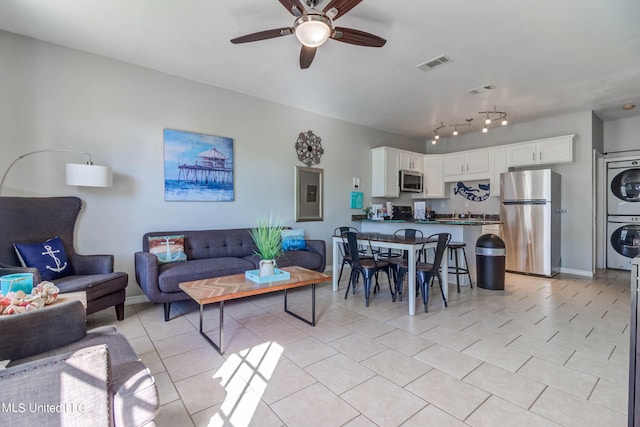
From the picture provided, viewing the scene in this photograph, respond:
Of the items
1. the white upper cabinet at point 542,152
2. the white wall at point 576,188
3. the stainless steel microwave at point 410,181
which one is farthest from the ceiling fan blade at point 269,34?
the white wall at point 576,188

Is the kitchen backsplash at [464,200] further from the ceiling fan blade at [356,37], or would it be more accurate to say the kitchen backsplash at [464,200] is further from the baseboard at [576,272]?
the ceiling fan blade at [356,37]

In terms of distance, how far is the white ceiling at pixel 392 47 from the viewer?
2482mm

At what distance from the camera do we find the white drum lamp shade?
9.35 ft

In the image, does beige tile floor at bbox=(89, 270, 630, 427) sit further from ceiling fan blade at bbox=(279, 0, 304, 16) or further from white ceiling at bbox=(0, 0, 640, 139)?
white ceiling at bbox=(0, 0, 640, 139)

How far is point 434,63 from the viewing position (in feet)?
11.1

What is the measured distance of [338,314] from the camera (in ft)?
10.4

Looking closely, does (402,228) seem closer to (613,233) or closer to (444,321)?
(444,321)

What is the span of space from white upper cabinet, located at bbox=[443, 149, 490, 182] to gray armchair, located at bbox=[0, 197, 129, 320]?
6179 millimetres

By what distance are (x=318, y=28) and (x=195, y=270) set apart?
257 centimetres

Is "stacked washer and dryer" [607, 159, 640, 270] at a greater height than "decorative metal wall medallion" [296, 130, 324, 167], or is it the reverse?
"decorative metal wall medallion" [296, 130, 324, 167]

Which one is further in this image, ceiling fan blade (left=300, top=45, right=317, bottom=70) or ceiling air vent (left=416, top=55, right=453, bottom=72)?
ceiling air vent (left=416, top=55, right=453, bottom=72)

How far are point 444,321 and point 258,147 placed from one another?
11.2 ft

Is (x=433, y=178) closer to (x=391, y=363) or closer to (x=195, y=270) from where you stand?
(x=391, y=363)

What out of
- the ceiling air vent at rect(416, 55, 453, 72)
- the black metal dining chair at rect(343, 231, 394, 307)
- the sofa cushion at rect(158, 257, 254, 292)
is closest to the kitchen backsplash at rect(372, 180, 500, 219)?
the black metal dining chair at rect(343, 231, 394, 307)
